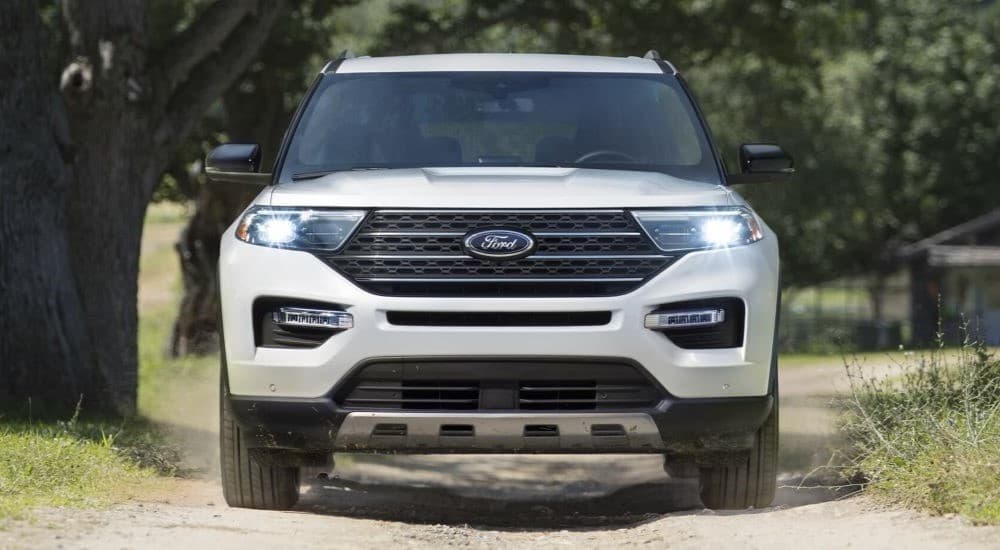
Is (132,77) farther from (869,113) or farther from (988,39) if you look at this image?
(988,39)

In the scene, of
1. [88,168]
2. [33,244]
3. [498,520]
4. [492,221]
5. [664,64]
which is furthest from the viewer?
[88,168]

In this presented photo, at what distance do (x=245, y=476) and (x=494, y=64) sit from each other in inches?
86.9

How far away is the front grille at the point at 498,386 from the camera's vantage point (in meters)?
5.93

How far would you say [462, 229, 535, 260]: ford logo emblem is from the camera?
19.6 ft

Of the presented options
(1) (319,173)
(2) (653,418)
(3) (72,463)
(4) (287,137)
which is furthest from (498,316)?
(3) (72,463)

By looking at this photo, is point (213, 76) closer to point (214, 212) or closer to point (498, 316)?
point (498, 316)

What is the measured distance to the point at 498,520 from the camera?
24.3 feet

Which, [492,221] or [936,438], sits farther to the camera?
[936,438]

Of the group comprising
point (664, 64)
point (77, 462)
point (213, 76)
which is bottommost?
point (77, 462)

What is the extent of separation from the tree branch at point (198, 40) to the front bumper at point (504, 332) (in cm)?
597

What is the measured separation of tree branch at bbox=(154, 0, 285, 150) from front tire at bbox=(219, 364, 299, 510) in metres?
5.46

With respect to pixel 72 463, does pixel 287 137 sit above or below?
above

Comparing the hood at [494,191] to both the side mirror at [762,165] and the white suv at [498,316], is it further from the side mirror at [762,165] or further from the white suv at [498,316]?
the side mirror at [762,165]

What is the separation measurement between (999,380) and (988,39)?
167ft
